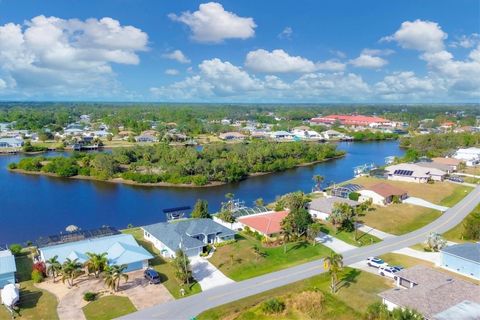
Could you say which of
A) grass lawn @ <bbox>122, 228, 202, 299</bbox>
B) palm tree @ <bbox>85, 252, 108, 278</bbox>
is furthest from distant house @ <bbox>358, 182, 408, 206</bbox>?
palm tree @ <bbox>85, 252, 108, 278</bbox>

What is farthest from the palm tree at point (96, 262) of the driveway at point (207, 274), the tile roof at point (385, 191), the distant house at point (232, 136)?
the distant house at point (232, 136)

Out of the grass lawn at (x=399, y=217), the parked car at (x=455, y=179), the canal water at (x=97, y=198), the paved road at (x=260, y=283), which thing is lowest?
the canal water at (x=97, y=198)

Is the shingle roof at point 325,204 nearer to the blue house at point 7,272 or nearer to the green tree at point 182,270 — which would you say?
the green tree at point 182,270

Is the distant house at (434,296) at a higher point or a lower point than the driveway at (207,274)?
higher

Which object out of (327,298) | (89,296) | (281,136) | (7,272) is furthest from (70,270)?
(281,136)

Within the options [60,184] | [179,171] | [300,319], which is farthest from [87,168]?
[300,319]

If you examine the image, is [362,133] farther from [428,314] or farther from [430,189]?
[428,314]
